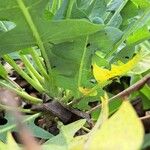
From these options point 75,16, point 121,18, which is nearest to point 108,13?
point 121,18

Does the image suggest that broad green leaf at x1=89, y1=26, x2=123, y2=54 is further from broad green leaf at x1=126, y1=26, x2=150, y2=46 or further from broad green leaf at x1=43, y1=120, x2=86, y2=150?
broad green leaf at x1=43, y1=120, x2=86, y2=150

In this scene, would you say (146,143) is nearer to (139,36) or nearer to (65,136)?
(65,136)

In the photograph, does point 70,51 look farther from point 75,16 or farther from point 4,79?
point 4,79

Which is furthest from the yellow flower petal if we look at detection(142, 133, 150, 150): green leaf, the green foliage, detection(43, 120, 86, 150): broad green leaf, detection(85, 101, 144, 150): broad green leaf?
detection(85, 101, 144, 150): broad green leaf

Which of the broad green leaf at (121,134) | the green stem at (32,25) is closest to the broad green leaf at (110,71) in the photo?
the green stem at (32,25)

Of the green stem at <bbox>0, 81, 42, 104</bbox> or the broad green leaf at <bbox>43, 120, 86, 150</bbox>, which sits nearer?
the broad green leaf at <bbox>43, 120, 86, 150</bbox>

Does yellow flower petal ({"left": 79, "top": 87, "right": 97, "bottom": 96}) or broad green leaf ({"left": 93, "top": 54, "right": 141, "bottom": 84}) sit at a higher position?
broad green leaf ({"left": 93, "top": 54, "right": 141, "bottom": 84})

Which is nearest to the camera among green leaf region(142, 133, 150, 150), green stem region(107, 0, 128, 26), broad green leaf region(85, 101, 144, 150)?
broad green leaf region(85, 101, 144, 150)
